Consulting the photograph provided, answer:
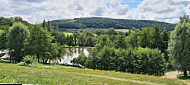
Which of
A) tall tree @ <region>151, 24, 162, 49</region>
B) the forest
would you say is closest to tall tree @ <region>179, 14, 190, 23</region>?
the forest

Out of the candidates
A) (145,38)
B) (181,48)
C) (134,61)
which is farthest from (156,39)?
(134,61)

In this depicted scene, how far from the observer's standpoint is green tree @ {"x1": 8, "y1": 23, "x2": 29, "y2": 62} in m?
44.8

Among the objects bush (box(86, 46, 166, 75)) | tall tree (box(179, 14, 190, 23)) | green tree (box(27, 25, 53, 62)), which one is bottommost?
bush (box(86, 46, 166, 75))

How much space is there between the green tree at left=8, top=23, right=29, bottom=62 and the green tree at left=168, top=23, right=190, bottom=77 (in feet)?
133

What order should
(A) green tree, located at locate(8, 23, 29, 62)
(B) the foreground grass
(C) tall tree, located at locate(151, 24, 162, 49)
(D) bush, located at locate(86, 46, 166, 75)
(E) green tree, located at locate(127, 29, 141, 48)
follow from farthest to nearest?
(E) green tree, located at locate(127, 29, 141, 48), (C) tall tree, located at locate(151, 24, 162, 49), (A) green tree, located at locate(8, 23, 29, 62), (D) bush, located at locate(86, 46, 166, 75), (B) the foreground grass

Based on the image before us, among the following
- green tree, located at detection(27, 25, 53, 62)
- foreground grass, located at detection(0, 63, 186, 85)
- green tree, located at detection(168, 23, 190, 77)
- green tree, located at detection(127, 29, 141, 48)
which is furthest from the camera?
green tree, located at detection(127, 29, 141, 48)

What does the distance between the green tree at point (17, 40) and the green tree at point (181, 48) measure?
133 ft

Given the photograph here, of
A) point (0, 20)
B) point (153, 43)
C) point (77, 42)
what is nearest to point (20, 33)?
point (153, 43)

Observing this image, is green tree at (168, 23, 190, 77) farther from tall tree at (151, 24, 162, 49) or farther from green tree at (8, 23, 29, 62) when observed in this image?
green tree at (8, 23, 29, 62)

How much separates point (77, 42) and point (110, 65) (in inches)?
4809

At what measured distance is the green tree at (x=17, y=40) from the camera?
44.8 meters

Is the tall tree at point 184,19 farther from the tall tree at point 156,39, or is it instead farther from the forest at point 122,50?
the tall tree at point 156,39

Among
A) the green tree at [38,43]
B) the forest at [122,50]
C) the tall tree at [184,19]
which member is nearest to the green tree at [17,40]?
the forest at [122,50]

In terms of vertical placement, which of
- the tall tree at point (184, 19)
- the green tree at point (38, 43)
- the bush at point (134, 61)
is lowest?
the bush at point (134, 61)
